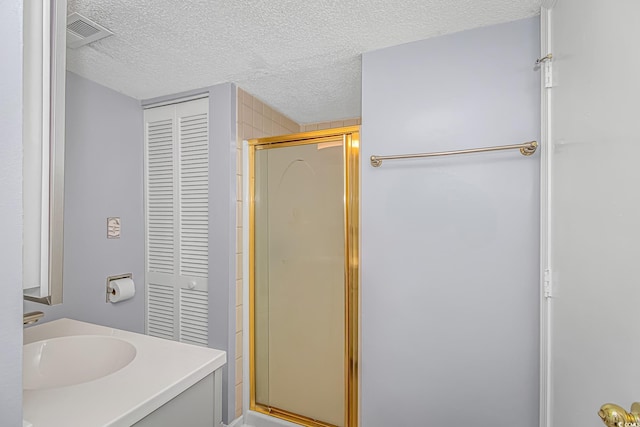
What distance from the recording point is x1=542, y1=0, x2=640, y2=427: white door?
621mm

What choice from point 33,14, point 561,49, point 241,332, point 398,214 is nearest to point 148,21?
point 33,14

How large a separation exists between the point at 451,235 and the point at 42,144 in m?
1.41

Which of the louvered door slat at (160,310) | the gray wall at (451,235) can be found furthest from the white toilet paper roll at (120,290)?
the gray wall at (451,235)

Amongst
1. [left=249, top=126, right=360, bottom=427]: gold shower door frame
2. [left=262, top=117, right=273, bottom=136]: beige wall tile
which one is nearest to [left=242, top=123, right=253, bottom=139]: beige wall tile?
[left=262, top=117, right=273, bottom=136]: beige wall tile

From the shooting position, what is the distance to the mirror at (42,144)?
1.85ft

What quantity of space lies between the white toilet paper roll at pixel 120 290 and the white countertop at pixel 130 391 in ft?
2.48

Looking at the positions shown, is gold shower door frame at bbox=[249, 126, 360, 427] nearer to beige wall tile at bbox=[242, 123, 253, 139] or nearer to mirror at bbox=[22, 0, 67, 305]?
beige wall tile at bbox=[242, 123, 253, 139]

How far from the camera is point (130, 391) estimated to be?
2.81ft

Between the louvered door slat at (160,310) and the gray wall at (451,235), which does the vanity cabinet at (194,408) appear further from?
the louvered door slat at (160,310)

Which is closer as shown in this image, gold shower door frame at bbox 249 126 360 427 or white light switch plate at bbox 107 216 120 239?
gold shower door frame at bbox 249 126 360 427

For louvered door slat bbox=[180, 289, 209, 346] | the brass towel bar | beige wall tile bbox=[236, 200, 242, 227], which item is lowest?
louvered door slat bbox=[180, 289, 209, 346]

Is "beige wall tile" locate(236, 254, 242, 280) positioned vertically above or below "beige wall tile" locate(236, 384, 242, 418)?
above

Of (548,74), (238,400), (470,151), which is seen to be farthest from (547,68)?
(238,400)

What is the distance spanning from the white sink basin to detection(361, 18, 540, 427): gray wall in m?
1.09
